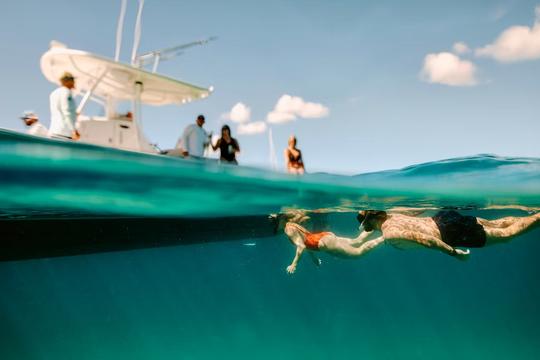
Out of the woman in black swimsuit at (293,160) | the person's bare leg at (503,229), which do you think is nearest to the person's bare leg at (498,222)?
the person's bare leg at (503,229)

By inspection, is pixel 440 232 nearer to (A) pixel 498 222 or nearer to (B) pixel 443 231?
(B) pixel 443 231

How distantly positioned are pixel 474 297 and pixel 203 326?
65811 millimetres

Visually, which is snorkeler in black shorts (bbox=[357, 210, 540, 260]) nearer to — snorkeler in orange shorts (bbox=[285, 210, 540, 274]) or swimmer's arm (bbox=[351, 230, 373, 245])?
snorkeler in orange shorts (bbox=[285, 210, 540, 274])

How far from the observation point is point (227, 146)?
928cm

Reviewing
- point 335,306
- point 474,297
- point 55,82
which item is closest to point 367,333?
point 335,306

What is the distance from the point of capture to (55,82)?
37.9 feet

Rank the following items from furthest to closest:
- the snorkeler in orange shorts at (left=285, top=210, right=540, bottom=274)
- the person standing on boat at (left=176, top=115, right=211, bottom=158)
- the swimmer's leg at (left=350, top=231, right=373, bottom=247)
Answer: the swimmer's leg at (left=350, top=231, right=373, bottom=247), the person standing on boat at (left=176, top=115, right=211, bottom=158), the snorkeler in orange shorts at (left=285, top=210, right=540, bottom=274)

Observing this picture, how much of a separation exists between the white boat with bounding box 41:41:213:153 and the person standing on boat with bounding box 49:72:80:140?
2004 mm

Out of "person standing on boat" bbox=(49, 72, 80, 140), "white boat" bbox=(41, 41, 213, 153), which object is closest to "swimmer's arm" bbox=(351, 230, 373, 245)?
"white boat" bbox=(41, 41, 213, 153)

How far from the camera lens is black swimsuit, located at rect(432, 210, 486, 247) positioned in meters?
8.63

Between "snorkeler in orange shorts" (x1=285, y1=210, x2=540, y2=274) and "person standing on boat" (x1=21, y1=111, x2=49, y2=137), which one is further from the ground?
"person standing on boat" (x1=21, y1=111, x2=49, y2=137)

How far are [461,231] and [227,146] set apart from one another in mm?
6495

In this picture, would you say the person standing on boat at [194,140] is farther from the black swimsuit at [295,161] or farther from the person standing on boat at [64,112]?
the person standing on boat at [64,112]

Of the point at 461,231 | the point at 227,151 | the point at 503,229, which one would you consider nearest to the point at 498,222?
the point at 503,229
